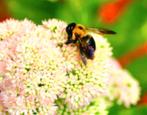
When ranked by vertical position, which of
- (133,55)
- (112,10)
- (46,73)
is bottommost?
(46,73)

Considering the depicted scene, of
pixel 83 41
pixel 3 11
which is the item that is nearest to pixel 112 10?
pixel 3 11

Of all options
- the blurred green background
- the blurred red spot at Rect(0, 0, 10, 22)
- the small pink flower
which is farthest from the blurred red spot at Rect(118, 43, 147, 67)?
the small pink flower

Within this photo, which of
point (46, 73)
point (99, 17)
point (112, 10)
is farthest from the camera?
point (112, 10)

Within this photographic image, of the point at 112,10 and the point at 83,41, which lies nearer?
the point at 83,41

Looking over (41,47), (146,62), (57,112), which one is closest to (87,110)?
(57,112)

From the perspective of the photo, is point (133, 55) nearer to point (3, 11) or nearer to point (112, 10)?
point (112, 10)

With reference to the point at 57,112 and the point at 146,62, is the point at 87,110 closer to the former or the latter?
the point at 57,112

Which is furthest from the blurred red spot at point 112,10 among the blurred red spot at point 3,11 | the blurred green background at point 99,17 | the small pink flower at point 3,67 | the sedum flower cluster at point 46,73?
the small pink flower at point 3,67
